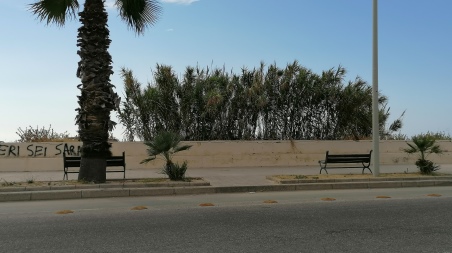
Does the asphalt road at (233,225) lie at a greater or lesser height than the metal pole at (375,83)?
lesser

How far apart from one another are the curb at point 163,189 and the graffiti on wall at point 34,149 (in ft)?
22.7

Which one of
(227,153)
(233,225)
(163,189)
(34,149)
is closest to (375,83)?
(227,153)

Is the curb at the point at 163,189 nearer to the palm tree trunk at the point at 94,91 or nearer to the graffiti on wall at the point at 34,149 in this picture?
Answer: the palm tree trunk at the point at 94,91

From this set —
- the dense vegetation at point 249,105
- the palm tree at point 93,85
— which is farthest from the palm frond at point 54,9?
the dense vegetation at point 249,105

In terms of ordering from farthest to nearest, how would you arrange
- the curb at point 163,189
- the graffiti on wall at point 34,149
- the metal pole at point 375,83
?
the graffiti on wall at point 34,149 → the metal pole at point 375,83 → the curb at point 163,189

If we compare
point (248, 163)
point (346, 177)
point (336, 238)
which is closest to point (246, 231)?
point (336, 238)

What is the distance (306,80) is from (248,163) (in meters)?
5.37

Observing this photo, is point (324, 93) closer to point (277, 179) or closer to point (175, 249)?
point (277, 179)

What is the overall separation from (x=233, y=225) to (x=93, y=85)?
7045 millimetres

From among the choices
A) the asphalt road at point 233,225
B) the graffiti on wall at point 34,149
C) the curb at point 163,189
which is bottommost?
the asphalt road at point 233,225

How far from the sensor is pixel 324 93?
2244 centimetres

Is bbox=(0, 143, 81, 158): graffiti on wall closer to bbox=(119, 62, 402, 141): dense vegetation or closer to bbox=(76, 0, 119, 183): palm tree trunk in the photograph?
bbox=(119, 62, 402, 141): dense vegetation

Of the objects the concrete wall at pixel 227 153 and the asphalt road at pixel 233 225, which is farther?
the concrete wall at pixel 227 153

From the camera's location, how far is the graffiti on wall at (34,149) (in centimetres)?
1848
